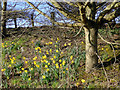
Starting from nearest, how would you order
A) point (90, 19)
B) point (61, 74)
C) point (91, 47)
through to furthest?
1. point (90, 19)
2. point (91, 47)
3. point (61, 74)

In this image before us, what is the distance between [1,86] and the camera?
3.06 meters

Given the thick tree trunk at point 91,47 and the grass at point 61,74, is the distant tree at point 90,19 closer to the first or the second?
the thick tree trunk at point 91,47

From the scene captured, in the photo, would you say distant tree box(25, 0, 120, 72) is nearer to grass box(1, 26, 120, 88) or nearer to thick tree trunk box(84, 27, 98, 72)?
thick tree trunk box(84, 27, 98, 72)

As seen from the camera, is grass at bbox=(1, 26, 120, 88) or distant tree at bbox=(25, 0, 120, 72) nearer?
distant tree at bbox=(25, 0, 120, 72)

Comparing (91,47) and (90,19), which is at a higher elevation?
(90,19)

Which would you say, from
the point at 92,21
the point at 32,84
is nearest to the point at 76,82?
the point at 32,84

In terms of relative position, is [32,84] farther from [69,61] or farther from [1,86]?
[69,61]

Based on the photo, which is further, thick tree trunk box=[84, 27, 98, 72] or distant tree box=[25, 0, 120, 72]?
thick tree trunk box=[84, 27, 98, 72]

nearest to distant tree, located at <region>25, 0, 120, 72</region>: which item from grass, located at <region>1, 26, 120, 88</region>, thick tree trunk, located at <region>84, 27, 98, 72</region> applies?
thick tree trunk, located at <region>84, 27, 98, 72</region>

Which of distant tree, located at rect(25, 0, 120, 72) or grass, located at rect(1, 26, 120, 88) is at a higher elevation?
distant tree, located at rect(25, 0, 120, 72)

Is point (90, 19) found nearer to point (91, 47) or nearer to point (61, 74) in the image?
point (91, 47)

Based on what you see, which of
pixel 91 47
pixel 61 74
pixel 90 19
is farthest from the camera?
pixel 61 74

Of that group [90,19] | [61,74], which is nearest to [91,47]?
[90,19]

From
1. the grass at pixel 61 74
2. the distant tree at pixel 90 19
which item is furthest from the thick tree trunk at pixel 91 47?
the grass at pixel 61 74
